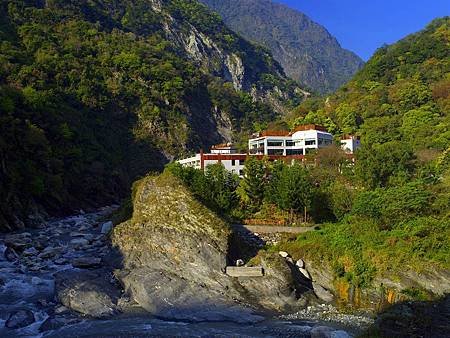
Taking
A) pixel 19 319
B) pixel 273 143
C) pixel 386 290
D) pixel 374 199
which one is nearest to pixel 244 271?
pixel 386 290

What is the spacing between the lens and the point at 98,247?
31875mm

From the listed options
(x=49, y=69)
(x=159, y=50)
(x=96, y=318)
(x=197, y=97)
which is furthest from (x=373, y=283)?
(x=159, y=50)

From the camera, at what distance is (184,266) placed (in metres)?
23.8

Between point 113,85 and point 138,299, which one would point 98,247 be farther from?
point 113,85

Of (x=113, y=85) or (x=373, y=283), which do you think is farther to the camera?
(x=113, y=85)

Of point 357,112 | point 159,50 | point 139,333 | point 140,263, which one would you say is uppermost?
point 159,50

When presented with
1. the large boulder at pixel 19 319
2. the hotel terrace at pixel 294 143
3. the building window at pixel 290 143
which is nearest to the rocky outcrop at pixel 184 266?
the large boulder at pixel 19 319

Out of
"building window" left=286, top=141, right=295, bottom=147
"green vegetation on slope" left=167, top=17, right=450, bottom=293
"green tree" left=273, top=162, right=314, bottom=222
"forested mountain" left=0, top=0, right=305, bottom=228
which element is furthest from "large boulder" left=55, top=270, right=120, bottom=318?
"building window" left=286, top=141, right=295, bottom=147

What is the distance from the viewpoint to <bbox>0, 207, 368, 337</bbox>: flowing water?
18203 mm

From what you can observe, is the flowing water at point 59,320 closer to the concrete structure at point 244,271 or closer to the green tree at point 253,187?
the concrete structure at point 244,271

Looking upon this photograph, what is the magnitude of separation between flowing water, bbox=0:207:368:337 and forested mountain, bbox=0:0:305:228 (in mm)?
11294

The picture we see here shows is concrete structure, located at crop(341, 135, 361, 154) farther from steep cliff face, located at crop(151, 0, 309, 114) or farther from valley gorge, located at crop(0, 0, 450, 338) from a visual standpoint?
steep cliff face, located at crop(151, 0, 309, 114)

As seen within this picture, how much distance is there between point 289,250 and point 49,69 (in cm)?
6419

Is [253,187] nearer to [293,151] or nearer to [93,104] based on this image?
[293,151]
